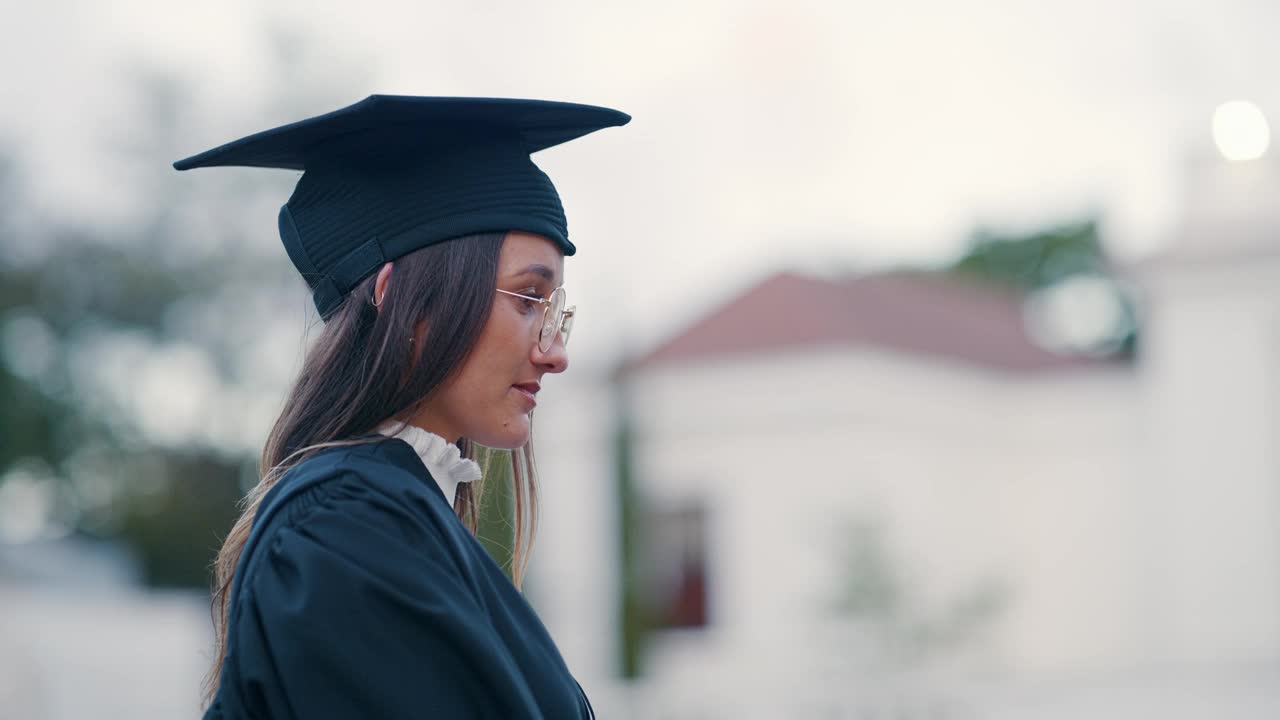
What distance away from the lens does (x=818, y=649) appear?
1423cm

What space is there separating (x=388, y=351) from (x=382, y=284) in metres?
0.08

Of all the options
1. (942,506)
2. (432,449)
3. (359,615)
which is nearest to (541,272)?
(432,449)

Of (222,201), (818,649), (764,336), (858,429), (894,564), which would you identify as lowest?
(818,649)

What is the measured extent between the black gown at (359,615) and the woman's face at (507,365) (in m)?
0.16

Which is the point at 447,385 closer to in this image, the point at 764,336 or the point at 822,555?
the point at 822,555

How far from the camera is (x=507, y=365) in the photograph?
1622 mm

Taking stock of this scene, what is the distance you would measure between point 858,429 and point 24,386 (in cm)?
1269

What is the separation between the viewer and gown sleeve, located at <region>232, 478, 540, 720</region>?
1.33m

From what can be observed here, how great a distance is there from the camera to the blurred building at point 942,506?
1334 cm

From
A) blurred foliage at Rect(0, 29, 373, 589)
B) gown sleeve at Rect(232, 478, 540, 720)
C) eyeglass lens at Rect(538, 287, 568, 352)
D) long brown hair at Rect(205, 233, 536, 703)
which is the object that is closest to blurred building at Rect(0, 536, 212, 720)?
blurred foliage at Rect(0, 29, 373, 589)

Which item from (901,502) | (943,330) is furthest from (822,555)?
(943,330)

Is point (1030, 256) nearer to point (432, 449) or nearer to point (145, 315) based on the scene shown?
point (145, 315)

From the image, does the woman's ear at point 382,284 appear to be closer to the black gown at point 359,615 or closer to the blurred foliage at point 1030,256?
the black gown at point 359,615

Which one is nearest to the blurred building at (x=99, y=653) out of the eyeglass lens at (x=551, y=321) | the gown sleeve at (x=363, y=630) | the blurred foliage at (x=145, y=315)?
the blurred foliage at (x=145, y=315)
